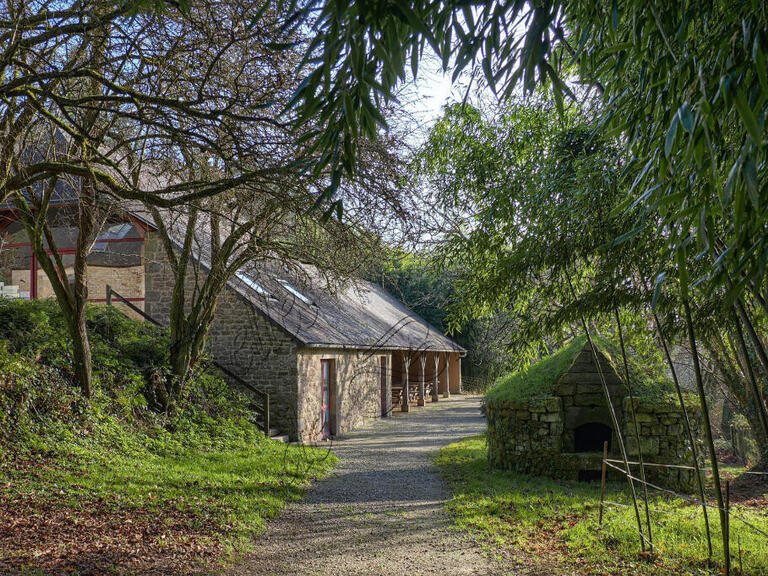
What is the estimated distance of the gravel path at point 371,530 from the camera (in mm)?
5645

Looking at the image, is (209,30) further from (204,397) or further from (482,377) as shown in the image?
(482,377)

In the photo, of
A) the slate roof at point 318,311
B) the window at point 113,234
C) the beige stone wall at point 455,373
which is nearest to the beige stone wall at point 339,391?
the slate roof at point 318,311

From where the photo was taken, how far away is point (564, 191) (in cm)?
642

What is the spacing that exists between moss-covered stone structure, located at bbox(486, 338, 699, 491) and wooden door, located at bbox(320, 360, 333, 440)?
542 centimetres

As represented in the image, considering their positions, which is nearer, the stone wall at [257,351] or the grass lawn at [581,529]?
the grass lawn at [581,529]

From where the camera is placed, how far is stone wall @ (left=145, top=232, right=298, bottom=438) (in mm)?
13414

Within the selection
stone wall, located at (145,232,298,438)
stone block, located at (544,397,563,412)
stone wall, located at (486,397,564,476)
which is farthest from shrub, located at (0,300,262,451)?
stone block, located at (544,397,563,412)

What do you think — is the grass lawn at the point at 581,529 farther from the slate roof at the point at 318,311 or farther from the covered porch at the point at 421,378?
the covered porch at the point at 421,378

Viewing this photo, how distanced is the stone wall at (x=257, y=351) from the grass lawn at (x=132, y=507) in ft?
11.2

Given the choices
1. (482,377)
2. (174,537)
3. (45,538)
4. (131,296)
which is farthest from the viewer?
(482,377)

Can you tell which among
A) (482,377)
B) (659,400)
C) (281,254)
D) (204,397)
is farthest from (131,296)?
(482,377)

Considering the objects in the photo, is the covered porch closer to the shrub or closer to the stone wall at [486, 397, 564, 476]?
the shrub

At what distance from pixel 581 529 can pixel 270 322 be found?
8.32m

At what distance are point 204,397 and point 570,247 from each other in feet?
29.6
